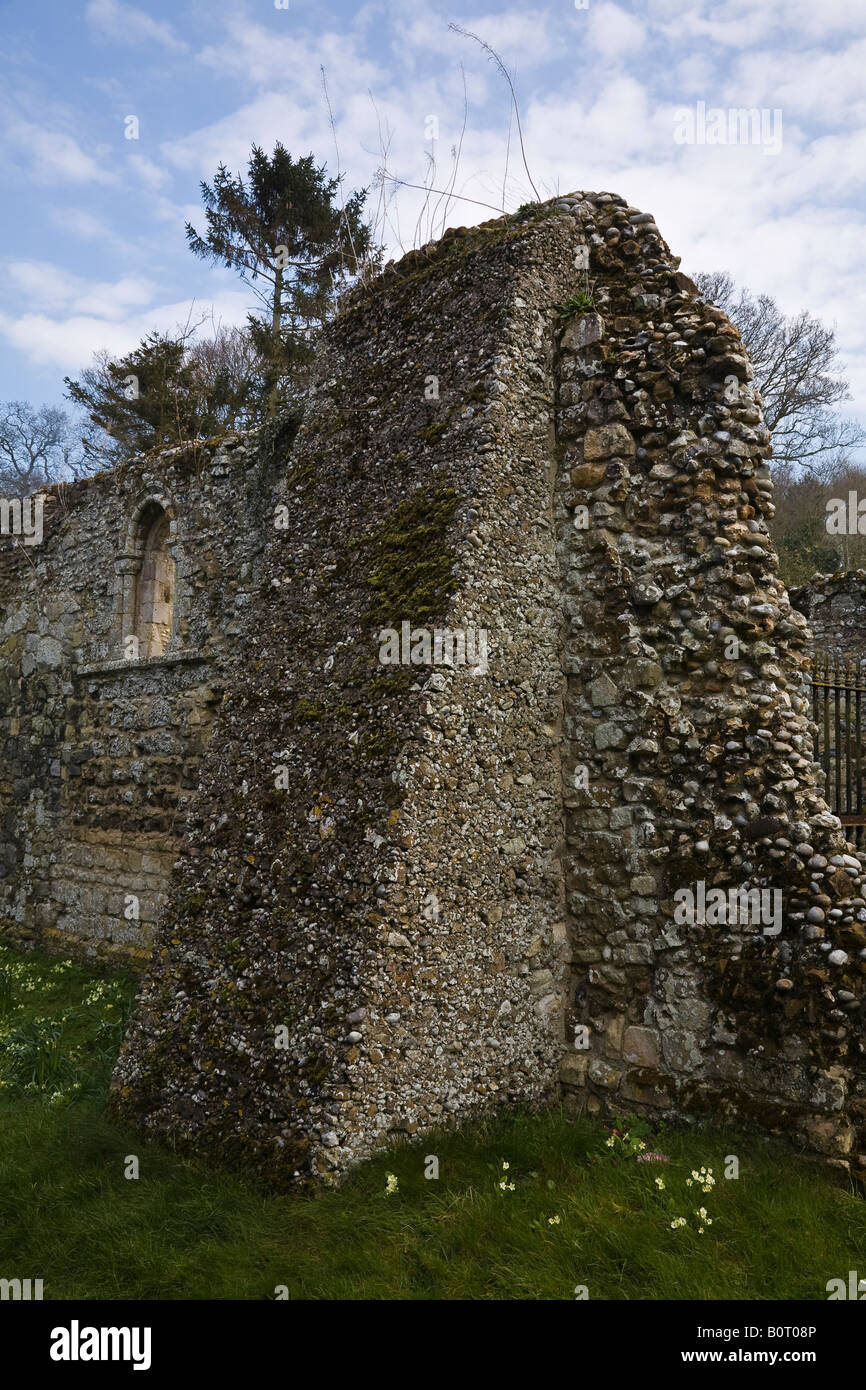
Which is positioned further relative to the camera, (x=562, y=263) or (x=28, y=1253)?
(x=562, y=263)

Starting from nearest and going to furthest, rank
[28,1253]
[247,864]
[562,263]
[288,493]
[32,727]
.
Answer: [28,1253], [247,864], [562,263], [288,493], [32,727]

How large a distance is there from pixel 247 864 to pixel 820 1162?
9.59ft

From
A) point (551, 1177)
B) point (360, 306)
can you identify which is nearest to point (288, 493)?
point (360, 306)

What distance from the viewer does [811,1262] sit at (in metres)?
3.28

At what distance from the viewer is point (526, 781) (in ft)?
15.7

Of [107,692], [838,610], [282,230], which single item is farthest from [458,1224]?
[282,230]

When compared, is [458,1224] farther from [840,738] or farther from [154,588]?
[154,588]

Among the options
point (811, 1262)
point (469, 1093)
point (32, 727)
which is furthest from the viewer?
point (32, 727)

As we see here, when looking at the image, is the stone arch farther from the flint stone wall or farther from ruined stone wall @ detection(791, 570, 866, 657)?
ruined stone wall @ detection(791, 570, 866, 657)

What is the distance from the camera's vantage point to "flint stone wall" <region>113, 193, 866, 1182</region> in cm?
406

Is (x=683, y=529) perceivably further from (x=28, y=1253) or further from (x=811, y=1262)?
(x=28, y=1253)

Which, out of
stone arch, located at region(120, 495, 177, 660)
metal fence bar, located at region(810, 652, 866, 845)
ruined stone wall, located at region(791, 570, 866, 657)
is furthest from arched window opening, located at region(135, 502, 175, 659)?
ruined stone wall, located at region(791, 570, 866, 657)

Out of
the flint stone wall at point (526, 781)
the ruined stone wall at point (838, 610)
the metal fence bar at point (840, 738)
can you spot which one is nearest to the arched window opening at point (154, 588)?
the flint stone wall at point (526, 781)

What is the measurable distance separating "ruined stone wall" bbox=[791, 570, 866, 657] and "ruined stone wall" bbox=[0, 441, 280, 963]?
22.6ft
